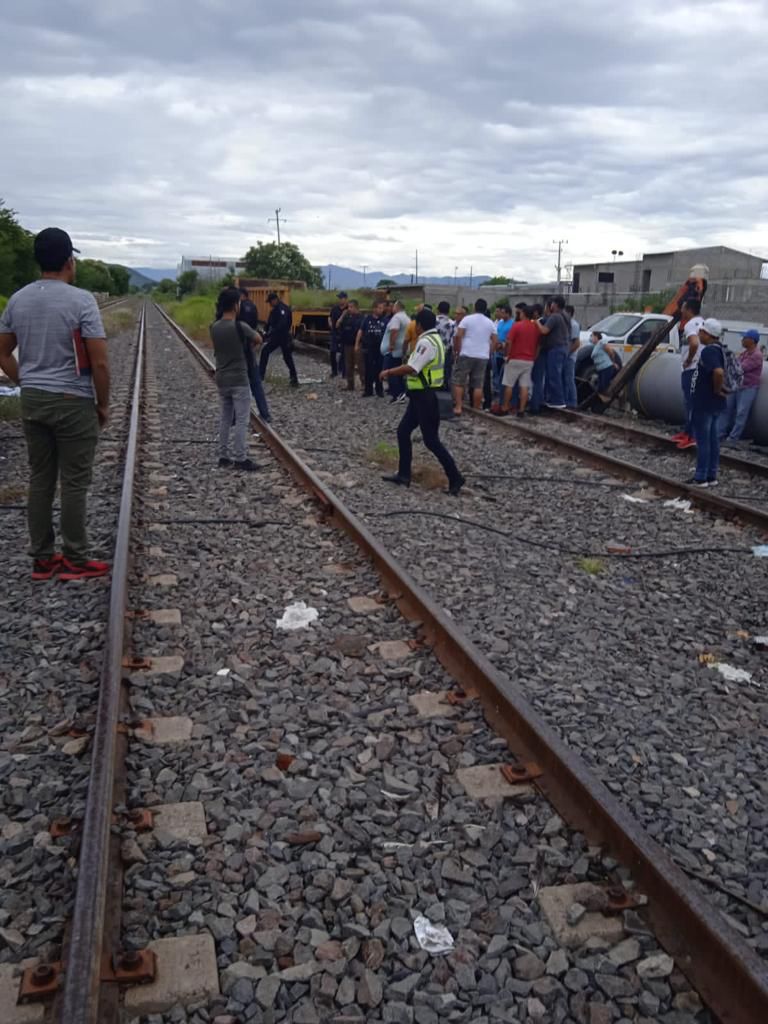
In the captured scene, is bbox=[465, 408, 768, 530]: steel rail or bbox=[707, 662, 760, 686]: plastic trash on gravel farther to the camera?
bbox=[465, 408, 768, 530]: steel rail

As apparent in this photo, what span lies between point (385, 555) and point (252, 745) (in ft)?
8.07

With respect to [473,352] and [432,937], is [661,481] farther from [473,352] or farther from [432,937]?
[432,937]

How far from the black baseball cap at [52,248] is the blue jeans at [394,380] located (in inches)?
389

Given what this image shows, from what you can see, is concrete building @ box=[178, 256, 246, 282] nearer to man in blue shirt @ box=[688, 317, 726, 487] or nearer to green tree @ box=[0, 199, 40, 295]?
green tree @ box=[0, 199, 40, 295]

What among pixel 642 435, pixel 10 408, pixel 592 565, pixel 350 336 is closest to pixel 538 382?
pixel 642 435

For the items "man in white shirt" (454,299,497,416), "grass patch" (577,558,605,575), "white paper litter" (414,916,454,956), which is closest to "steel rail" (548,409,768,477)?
"man in white shirt" (454,299,497,416)

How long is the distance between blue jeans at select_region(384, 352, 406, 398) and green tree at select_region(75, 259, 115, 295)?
112 meters

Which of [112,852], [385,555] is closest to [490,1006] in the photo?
[112,852]

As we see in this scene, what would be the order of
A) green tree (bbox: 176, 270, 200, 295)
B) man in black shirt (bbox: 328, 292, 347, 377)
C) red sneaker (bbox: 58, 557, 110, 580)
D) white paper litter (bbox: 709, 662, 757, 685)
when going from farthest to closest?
green tree (bbox: 176, 270, 200, 295), man in black shirt (bbox: 328, 292, 347, 377), red sneaker (bbox: 58, 557, 110, 580), white paper litter (bbox: 709, 662, 757, 685)

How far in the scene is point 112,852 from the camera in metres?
3.04

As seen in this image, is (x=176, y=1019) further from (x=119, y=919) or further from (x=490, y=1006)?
(x=490, y=1006)

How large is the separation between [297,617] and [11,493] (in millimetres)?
4402

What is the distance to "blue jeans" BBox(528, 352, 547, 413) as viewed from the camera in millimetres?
14780

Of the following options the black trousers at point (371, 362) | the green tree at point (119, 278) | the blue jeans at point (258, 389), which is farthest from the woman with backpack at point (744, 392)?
the green tree at point (119, 278)
